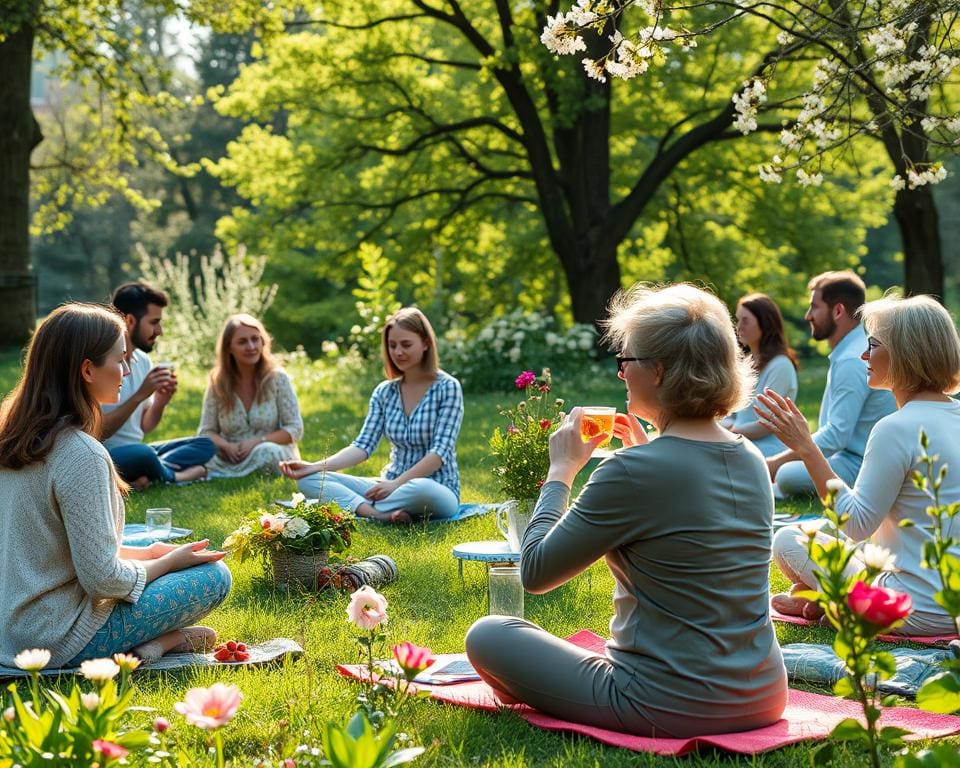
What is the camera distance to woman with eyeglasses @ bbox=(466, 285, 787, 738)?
3189 mm

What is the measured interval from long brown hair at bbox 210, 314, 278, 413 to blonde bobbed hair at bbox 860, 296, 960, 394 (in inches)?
201

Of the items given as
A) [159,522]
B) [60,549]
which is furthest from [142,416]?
[60,549]

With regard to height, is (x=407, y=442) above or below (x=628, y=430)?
below

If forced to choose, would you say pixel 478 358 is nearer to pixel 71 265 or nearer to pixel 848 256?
pixel 848 256

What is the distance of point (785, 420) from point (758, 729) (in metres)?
1.18

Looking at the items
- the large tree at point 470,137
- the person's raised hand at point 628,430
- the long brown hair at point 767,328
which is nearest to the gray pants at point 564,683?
the person's raised hand at point 628,430

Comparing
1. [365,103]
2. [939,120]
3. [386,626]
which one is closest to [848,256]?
[365,103]

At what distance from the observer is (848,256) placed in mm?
19625

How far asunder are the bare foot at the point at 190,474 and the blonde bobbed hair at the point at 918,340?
5759 mm

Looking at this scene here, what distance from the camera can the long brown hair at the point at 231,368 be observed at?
8328 mm

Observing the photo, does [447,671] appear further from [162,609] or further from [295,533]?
[295,533]

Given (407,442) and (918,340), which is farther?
(407,442)

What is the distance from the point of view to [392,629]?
4.84 metres

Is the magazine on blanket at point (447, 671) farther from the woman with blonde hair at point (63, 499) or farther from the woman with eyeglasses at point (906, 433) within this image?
the woman with eyeglasses at point (906, 433)
